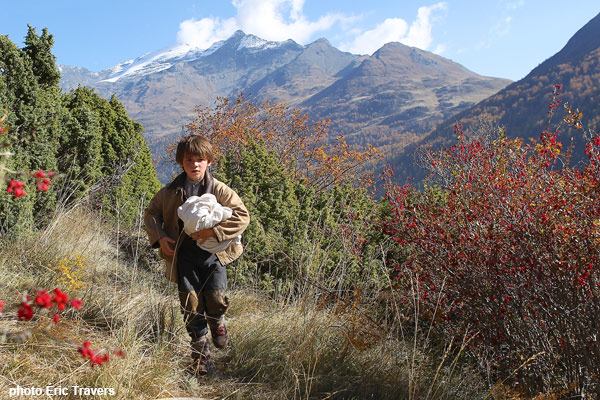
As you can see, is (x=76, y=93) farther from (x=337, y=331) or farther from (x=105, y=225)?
(x=337, y=331)

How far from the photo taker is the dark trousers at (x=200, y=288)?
8.72ft

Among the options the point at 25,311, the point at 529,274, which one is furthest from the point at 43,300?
the point at 529,274

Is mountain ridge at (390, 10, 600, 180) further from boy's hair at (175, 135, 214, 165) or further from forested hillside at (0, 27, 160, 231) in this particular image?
boy's hair at (175, 135, 214, 165)

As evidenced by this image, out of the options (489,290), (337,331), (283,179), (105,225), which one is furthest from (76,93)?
(489,290)

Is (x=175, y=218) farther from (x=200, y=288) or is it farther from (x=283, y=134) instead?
(x=283, y=134)

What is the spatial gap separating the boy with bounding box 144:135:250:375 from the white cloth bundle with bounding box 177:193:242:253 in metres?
0.05

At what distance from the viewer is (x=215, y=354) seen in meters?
2.89

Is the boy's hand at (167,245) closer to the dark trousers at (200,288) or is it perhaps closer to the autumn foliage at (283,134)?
the dark trousers at (200,288)

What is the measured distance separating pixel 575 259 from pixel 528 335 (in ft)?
1.85

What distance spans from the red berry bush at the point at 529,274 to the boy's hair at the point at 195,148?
1531mm

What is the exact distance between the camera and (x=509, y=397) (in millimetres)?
2266

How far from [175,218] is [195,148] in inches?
19.1

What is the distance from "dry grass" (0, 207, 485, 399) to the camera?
211 centimetres

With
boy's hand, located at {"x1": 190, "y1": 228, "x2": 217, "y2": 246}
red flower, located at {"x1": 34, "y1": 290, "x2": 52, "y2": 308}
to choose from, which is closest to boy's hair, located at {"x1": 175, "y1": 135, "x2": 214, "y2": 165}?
boy's hand, located at {"x1": 190, "y1": 228, "x2": 217, "y2": 246}
